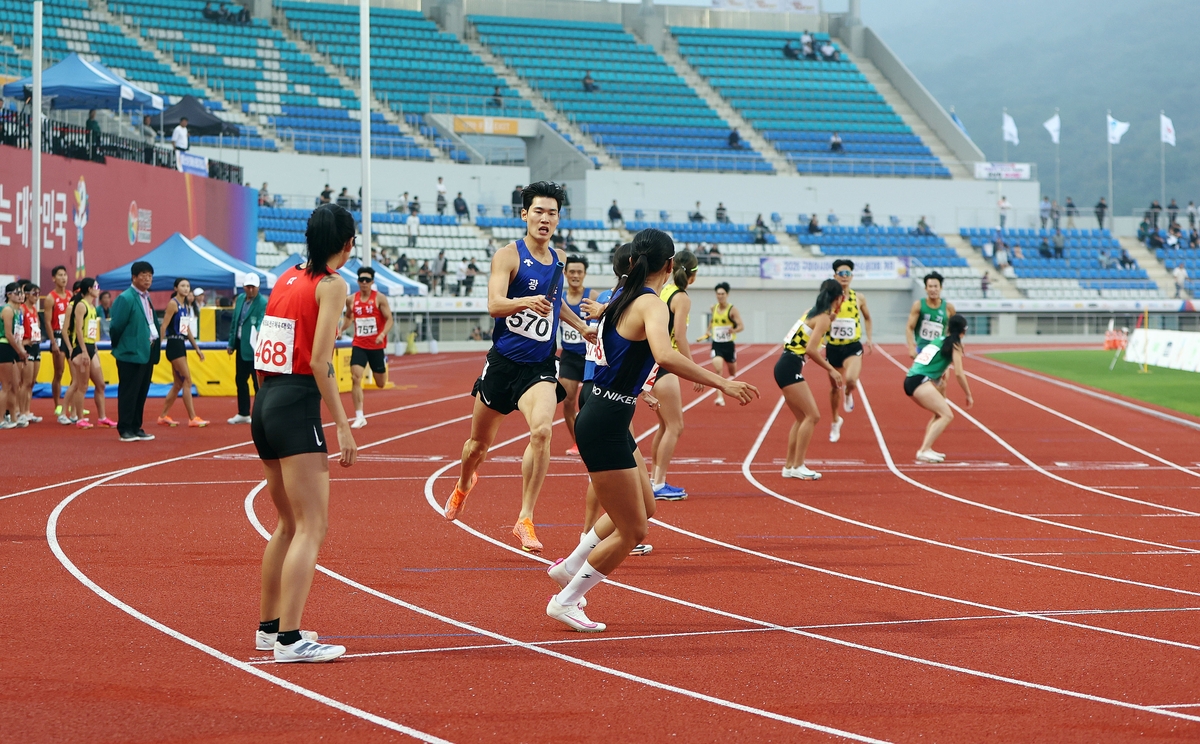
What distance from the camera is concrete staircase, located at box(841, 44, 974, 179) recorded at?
56.4 metres

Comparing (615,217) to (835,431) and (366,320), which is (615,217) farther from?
(835,431)

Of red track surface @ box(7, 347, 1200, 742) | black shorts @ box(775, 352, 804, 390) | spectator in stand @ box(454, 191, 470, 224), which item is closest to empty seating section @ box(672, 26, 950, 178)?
spectator in stand @ box(454, 191, 470, 224)

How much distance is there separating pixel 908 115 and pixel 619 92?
1399 centimetres

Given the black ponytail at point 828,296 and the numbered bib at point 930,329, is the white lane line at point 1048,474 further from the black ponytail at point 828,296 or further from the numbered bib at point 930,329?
the black ponytail at point 828,296

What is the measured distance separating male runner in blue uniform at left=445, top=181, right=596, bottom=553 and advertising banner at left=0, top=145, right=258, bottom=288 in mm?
16227

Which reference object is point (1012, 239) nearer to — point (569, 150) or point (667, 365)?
point (569, 150)

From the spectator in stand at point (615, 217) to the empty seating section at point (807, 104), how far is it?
950 cm

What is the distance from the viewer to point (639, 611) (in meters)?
6.42

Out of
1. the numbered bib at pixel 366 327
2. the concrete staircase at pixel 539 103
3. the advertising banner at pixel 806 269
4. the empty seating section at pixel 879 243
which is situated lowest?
the numbered bib at pixel 366 327

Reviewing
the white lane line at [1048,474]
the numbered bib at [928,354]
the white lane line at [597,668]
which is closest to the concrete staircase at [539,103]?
the white lane line at [1048,474]

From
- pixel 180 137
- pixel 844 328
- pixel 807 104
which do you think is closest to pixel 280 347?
pixel 844 328

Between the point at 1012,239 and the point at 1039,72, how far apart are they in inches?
4564

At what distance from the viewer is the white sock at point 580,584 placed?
591 cm

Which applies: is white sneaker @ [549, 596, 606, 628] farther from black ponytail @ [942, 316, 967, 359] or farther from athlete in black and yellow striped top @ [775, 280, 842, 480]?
black ponytail @ [942, 316, 967, 359]
